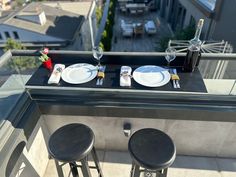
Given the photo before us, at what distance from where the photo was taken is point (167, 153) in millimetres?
1312

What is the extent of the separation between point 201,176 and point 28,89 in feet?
6.60

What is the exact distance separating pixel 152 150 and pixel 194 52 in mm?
943

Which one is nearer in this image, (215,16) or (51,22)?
(215,16)

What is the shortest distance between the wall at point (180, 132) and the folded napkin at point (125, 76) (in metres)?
0.44

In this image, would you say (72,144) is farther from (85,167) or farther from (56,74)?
(56,74)

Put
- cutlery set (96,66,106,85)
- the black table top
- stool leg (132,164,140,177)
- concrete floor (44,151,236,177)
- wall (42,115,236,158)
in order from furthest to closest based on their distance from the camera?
concrete floor (44,151,236,177) → wall (42,115,236,158) → cutlery set (96,66,106,85) → the black table top → stool leg (132,164,140,177)

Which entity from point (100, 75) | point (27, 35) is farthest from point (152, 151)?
point (27, 35)

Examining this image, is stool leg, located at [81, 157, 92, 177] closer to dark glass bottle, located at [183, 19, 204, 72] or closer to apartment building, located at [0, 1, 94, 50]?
dark glass bottle, located at [183, 19, 204, 72]

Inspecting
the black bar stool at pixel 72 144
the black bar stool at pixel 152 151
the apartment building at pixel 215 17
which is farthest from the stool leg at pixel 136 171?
the apartment building at pixel 215 17

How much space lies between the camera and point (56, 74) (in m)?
1.80

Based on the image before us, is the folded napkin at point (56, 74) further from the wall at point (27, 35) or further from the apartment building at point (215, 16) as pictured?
the wall at point (27, 35)

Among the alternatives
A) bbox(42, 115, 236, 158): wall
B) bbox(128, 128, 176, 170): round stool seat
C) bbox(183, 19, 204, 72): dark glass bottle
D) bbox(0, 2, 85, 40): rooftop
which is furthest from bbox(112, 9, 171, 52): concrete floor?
bbox(128, 128, 176, 170): round stool seat

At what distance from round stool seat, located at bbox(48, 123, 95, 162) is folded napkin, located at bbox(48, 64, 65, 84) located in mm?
463

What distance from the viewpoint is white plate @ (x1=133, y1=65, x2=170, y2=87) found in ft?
5.48
